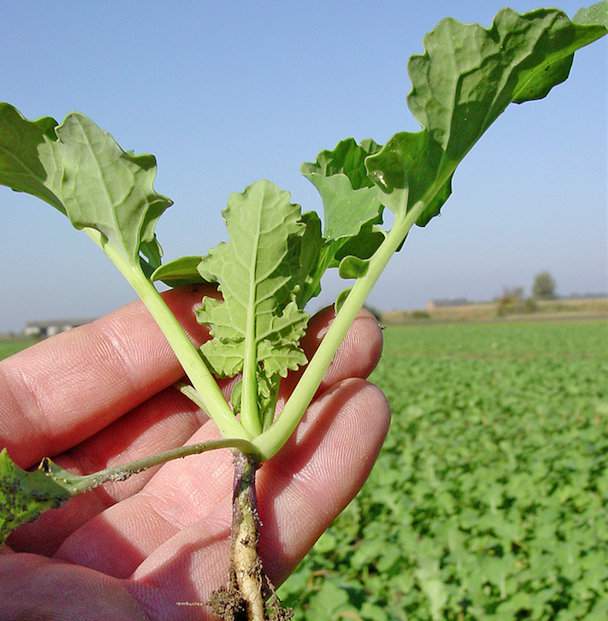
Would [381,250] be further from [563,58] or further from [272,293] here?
[563,58]

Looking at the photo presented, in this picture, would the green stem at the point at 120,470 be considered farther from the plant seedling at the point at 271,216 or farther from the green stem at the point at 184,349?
the green stem at the point at 184,349

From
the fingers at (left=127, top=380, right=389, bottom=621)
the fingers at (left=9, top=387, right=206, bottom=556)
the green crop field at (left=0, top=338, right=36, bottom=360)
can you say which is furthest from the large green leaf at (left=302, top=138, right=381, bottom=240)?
the green crop field at (left=0, top=338, right=36, bottom=360)

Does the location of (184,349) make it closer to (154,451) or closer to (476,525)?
(154,451)

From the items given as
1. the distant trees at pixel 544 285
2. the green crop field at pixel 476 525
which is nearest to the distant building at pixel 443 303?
the distant trees at pixel 544 285

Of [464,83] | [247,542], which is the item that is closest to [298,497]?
[247,542]

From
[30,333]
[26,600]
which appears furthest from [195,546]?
[30,333]

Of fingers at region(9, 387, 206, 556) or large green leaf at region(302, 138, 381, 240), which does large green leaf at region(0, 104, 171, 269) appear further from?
fingers at region(9, 387, 206, 556)
